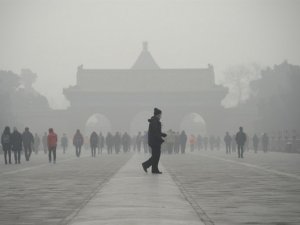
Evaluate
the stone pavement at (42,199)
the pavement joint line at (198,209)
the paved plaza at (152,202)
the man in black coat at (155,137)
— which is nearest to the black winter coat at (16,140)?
the man in black coat at (155,137)

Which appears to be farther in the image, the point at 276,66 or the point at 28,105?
the point at 28,105

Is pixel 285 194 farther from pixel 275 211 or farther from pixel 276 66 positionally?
pixel 276 66

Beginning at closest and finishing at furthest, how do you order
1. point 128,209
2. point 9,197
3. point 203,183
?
point 128,209
point 9,197
point 203,183

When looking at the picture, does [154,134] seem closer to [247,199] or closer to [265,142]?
[247,199]

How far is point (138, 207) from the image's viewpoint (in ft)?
26.4

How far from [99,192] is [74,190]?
953 millimetres

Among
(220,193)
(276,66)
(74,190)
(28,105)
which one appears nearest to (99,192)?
(74,190)

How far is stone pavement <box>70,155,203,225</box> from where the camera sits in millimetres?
6934

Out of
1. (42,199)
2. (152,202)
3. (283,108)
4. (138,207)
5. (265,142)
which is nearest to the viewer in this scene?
(138,207)

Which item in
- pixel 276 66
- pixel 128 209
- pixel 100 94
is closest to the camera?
pixel 128 209

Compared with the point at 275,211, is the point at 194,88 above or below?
above

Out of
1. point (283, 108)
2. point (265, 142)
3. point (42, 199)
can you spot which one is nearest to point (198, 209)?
point (42, 199)

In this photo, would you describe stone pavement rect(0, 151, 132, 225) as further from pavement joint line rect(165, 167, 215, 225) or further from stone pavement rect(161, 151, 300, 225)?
stone pavement rect(161, 151, 300, 225)

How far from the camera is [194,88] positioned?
81.9 meters
